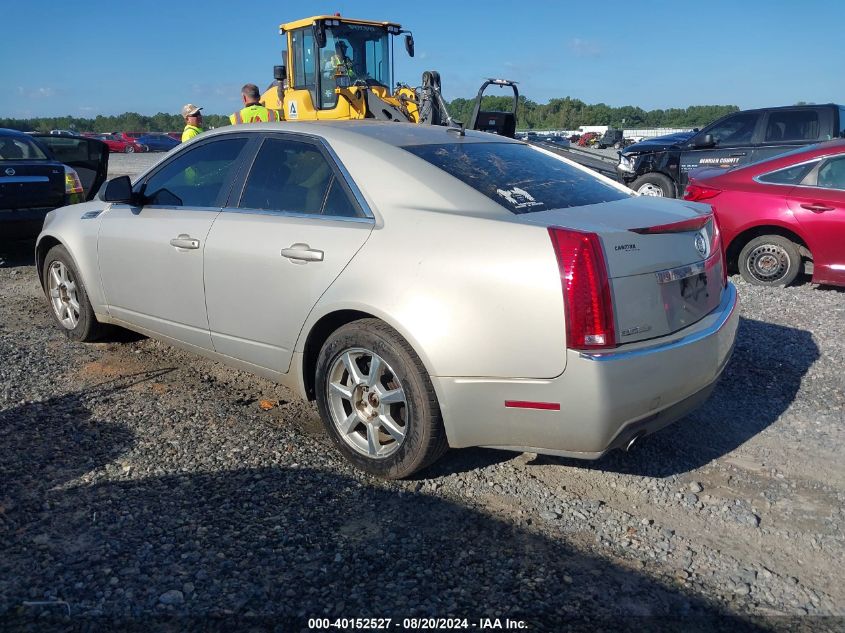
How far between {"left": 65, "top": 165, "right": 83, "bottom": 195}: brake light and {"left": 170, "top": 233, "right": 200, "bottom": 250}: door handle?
218 inches

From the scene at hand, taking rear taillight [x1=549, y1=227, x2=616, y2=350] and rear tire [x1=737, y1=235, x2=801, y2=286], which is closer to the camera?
rear taillight [x1=549, y1=227, x2=616, y2=350]

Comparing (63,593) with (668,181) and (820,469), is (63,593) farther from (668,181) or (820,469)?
(668,181)

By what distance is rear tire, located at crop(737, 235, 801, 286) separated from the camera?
7.27m

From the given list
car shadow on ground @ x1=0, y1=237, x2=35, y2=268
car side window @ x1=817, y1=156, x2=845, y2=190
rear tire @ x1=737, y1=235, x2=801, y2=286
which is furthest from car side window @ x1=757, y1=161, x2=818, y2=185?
car shadow on ground @ x1=0, y1=237, x2=35, y2=268

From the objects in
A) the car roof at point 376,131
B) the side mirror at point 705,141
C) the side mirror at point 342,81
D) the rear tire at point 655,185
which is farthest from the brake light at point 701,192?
the side mirror at point 342,81

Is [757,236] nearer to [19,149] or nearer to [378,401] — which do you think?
[378,401]

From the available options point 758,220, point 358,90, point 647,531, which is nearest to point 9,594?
point 647,531

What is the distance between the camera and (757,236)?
7504 millimetres

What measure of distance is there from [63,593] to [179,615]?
453mm

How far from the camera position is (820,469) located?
3.65 metres

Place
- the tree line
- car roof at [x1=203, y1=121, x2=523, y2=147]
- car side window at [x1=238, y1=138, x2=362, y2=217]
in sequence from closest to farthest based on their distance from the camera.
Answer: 1. car side window at [x1=238, y1=138, x2=362, y2=217]
2. car roof at [x1=203, y1=121, x2=523, y2=147]
3. the tree line

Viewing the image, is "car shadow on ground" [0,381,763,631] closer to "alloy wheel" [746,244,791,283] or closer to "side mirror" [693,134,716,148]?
"alloy wheel" [746,244,791,283]

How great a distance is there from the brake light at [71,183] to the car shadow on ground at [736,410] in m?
7.53

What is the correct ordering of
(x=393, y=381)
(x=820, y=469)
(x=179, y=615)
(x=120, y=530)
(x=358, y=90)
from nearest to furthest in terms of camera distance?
(x=179, y=615) < (x=120, y=530) < (x=393, y=381) < (x=820, y=469) < (x=358, y=90)
